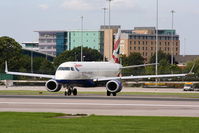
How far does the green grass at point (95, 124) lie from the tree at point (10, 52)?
419 feet

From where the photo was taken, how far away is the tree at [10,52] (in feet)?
541

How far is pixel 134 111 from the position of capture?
43.3 m

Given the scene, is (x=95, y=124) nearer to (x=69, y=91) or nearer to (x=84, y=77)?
(x=69, y=91)

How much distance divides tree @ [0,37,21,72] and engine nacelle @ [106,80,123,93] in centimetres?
9140

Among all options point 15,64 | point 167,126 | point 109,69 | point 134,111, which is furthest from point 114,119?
point 15,64

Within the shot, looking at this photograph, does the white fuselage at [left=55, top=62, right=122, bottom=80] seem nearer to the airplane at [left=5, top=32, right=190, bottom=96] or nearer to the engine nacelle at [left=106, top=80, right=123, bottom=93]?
the airplane at [left=5, top=32, right=190, bottom=96]

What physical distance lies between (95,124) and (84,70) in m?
43.3

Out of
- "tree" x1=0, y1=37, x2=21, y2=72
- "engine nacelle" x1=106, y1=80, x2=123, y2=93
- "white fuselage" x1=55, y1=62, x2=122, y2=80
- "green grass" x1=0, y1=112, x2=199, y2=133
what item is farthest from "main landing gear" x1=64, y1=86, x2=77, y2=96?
"tree" x1=0, y1=37, x2=21, y2=72

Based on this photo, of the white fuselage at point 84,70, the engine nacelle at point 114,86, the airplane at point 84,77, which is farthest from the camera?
the white fuselage at point 84,70

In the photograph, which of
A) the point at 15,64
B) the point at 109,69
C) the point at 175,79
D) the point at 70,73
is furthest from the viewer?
the point at 15,64

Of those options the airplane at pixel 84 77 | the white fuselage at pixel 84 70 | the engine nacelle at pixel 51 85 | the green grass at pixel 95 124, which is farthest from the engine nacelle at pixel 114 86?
the green grass at pixel 95 124

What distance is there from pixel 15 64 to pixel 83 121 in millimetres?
131345

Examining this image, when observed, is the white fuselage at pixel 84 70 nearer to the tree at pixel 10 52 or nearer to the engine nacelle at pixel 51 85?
the engine nacelle at pixel 51 85

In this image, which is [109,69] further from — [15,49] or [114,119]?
[15,49]
